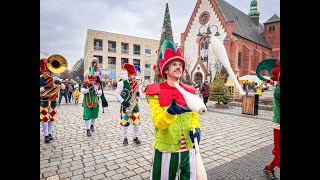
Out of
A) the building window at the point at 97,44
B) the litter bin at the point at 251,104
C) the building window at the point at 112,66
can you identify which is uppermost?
the building window at the point at 97,44

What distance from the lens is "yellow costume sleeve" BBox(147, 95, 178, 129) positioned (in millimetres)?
1898

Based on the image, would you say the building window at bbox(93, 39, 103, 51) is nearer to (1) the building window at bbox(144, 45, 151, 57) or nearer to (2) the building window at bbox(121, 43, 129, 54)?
(2) the building window at bbox(121, 43, 129, 54)

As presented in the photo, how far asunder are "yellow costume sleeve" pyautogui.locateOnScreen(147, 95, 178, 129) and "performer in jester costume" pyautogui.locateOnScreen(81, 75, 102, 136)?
4355 mm

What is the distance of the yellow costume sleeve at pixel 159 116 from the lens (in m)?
1.90

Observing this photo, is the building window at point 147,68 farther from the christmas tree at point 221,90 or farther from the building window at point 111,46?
the christmas tree at point 221,90

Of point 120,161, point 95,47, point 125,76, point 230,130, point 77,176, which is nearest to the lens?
point 77,176

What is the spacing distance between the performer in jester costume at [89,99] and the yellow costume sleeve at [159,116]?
14.3 feet

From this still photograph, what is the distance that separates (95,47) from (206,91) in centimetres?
3444

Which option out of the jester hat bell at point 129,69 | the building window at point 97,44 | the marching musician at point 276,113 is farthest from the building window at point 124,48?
the marching musician at point 276,113

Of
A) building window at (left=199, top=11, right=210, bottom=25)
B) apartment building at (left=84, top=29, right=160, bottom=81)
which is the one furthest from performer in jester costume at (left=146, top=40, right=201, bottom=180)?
apartment building at (left=84, top=29, right=160, bottom=81)

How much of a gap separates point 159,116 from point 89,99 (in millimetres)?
4690
